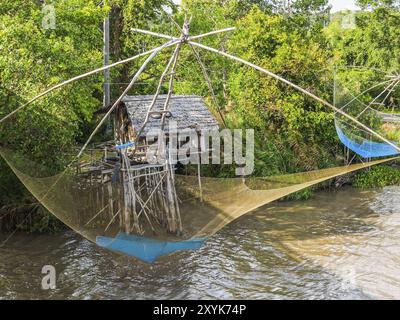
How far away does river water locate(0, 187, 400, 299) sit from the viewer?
610 centimetres

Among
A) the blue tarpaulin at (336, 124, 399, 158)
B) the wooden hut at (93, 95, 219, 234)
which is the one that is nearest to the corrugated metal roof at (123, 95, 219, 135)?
the wooden hut at (93, 95, 219, 234)

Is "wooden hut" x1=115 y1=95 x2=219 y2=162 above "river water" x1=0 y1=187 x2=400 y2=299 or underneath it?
above

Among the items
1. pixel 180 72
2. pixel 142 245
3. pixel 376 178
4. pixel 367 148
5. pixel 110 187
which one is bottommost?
pixel 142 245

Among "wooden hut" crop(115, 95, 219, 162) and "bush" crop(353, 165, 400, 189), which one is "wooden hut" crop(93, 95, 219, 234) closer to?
"wooden hut" crop(115, 95, 219, 162)

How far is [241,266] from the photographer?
22.9 feet

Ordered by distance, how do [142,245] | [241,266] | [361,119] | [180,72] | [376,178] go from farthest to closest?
[180,72]
[361,119]
[376,178]
[241,266]
[142,245]

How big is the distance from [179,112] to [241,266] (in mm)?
3593

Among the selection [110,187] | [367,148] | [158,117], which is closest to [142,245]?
[110,187]

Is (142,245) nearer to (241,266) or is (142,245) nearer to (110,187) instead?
(241,266)

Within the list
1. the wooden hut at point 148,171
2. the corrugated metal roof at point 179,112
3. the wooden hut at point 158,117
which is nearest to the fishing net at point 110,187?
the wooden hut at point 148,171

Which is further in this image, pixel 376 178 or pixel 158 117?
pixel 376 178

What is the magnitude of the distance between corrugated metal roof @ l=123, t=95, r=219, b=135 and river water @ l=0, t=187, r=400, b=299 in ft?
6.76

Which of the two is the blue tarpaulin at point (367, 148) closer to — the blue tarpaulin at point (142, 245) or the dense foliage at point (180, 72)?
the dense foliage at point (180, 72)
